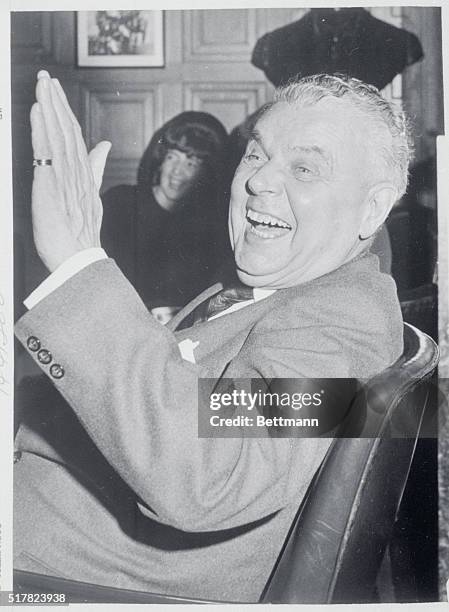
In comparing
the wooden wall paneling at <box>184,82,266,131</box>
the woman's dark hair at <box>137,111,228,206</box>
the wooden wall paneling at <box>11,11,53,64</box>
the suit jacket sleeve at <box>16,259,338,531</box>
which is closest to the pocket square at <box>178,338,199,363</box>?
the suit jacket sleeve at <box>16,259,338,531</box>

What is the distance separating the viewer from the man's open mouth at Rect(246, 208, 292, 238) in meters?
0.79

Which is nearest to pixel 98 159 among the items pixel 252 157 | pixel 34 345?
Result: pixel 252 157

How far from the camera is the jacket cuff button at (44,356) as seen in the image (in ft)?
1.96

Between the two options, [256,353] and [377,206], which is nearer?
[256,353]

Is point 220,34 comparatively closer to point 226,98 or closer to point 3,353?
point 226,98

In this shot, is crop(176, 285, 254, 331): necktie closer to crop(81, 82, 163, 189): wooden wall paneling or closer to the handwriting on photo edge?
the handwriting on photo edge

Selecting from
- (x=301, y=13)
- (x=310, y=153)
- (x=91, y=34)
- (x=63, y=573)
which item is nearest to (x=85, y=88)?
(x=91, y=34)

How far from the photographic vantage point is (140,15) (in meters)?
1.02

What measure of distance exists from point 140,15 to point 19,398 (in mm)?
629

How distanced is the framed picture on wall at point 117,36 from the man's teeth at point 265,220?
39cm

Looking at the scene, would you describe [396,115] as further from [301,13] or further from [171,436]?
[171,436]

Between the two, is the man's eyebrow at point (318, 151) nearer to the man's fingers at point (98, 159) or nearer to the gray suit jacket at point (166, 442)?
the gray suit jacket at point (166, 442)

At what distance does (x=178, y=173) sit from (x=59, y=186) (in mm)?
663

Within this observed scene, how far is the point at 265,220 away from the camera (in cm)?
81
